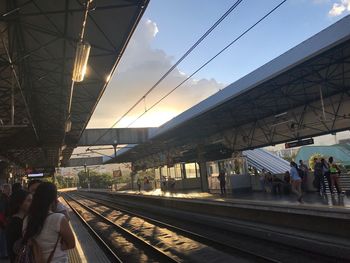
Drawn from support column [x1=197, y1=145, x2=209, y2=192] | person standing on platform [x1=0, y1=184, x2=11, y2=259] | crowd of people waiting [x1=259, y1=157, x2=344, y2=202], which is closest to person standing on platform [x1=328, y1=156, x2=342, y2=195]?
crowd of people waiting [x1=259, y1=157, x2=344, y2=202]

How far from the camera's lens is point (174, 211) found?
26016mm

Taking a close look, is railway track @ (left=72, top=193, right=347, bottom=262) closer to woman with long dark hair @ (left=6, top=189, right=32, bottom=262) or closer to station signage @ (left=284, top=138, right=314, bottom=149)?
woman with long dark hair @ (left=6, top=189, right=32, bottom=262)

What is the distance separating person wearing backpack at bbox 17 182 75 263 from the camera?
3.61m

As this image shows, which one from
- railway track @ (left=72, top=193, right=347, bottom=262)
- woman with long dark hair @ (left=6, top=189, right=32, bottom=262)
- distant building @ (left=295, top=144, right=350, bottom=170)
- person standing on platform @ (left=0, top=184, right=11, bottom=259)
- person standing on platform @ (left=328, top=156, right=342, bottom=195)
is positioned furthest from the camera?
distant building @ (left=295, top=144, right=350, bottom=170)

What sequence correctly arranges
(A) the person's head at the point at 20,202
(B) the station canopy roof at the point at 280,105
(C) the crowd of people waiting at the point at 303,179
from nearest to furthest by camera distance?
(A) the person's head at the point at 20,202
(B) the station canopy roof at the point at 280,105
(C) the crowd of people waiting at the point at 303,179

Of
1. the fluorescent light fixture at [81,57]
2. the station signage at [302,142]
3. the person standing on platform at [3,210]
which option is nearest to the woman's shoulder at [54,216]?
the person standing on platform at [3,210]

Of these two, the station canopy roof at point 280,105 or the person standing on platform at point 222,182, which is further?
the person standing on platform at point 222,182

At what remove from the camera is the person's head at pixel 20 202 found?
5336mm

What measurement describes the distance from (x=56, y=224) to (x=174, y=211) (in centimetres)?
2277

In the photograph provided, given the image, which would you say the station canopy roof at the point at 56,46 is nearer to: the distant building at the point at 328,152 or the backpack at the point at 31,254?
the backpack at the point at 31,254

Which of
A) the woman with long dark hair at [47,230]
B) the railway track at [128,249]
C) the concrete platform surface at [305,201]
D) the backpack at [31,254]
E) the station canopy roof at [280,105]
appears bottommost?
the railway track at [128,249]

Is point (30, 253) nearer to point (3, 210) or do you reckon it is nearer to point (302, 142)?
point (3, 210)

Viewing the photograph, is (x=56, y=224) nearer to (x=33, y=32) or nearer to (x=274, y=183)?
(x=33, y=32)

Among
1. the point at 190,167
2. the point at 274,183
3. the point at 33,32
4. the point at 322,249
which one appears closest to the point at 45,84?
the point at 33,32
